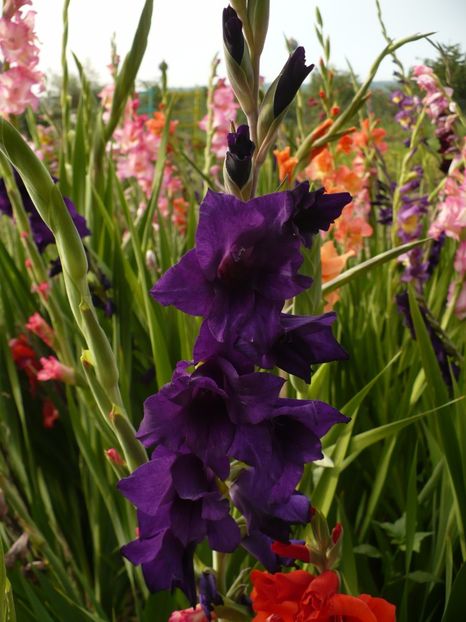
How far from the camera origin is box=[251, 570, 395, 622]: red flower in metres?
0.41

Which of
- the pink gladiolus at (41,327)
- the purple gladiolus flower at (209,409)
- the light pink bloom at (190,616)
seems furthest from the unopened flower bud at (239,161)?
the pink gladiolus at (41,327)

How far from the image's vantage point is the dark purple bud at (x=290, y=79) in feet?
1.25

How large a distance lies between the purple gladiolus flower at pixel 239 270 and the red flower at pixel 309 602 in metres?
0.19

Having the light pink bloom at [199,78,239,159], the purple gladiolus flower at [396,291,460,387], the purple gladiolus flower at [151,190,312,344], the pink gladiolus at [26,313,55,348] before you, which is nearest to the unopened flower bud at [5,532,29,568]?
the pink gladiolus at [26,313,55,348]

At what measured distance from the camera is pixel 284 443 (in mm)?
380

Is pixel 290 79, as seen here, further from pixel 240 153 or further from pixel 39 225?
pixel 39 225

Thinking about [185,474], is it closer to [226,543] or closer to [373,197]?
[226,543]

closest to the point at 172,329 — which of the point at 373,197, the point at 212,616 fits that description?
the point at 212,616

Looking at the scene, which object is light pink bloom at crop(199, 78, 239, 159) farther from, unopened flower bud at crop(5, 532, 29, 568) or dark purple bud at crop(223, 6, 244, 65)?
dark purple bud at crop(223, 6, 244, 65)

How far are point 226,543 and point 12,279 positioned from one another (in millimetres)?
953

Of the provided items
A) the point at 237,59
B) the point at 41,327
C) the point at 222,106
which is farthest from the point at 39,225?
the point at 222,106

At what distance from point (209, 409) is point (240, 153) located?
146mm

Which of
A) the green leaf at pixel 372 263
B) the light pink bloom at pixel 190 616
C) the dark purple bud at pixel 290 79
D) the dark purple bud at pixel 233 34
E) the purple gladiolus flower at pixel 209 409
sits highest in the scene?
the dark purple bud at pixel 233 34

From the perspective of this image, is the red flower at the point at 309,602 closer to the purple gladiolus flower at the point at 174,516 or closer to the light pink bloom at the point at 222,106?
the purple gladiolus flower at the point at 174,516
